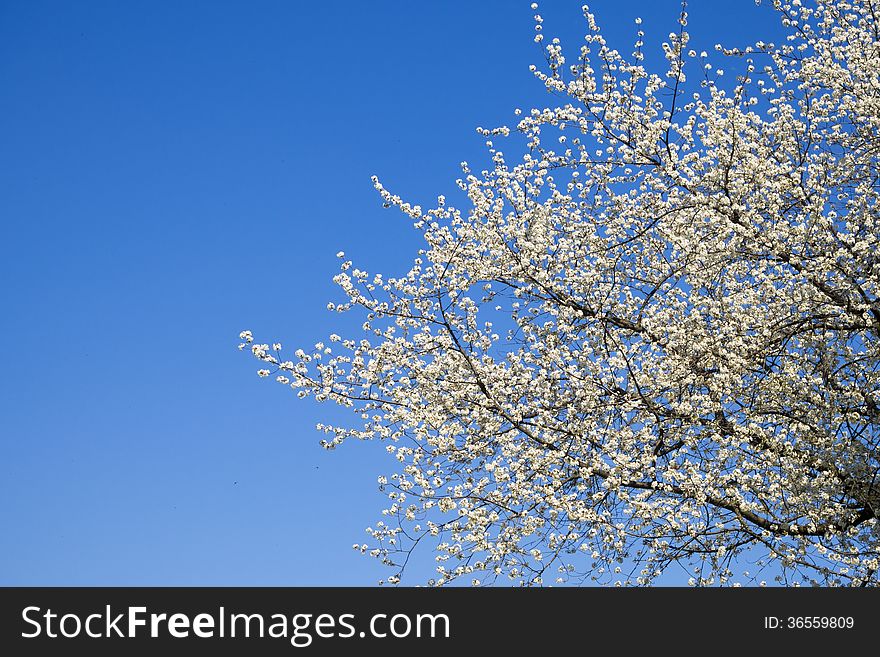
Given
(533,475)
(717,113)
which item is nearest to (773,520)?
(533,475)

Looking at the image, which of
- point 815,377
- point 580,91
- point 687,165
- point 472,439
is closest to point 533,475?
point 472,439

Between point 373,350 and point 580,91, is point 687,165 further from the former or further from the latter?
point 373,350

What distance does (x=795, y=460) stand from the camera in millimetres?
10930

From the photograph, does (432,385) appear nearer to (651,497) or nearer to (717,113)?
(651,497)

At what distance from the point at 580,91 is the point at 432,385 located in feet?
13.2

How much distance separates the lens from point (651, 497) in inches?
442

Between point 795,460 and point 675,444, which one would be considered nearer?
point 795,460

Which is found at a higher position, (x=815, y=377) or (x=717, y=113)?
(x=717, y=113)
